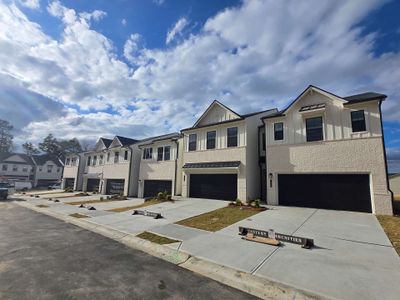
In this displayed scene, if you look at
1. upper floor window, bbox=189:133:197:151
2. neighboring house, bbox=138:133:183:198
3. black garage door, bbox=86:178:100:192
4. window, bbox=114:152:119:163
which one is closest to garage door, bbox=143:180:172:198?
neighboring house, bbox=138:133:183:198

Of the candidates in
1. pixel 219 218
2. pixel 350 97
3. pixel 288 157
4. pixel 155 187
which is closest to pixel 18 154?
pixel 155 187

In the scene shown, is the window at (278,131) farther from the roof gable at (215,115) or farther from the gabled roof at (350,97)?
the roof gable at (215,115)

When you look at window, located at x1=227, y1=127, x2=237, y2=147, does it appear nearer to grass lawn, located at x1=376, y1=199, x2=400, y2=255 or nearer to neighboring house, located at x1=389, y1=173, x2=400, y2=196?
grass lawn, located at x1=376, y1=199, x2=400, y2=255

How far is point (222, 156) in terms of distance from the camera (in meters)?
18.6

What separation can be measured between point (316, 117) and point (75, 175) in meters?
38.8

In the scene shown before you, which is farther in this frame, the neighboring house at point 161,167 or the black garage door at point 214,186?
the neighboring house at point 161,167

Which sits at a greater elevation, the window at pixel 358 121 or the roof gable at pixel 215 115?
the roof gable at pixel 215 115

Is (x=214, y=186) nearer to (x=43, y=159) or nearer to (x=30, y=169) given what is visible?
(x=43, y=159)

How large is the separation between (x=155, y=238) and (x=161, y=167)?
50.6 ft

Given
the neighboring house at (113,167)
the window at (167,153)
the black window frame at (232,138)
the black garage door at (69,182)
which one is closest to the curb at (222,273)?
the black window frame at (232,138)

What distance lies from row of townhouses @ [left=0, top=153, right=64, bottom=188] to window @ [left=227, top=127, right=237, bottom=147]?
58407 millimetres

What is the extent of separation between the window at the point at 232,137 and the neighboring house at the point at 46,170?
58.4 m

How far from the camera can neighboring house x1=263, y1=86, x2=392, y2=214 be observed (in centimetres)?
1274

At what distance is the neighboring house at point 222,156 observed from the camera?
1741cm
